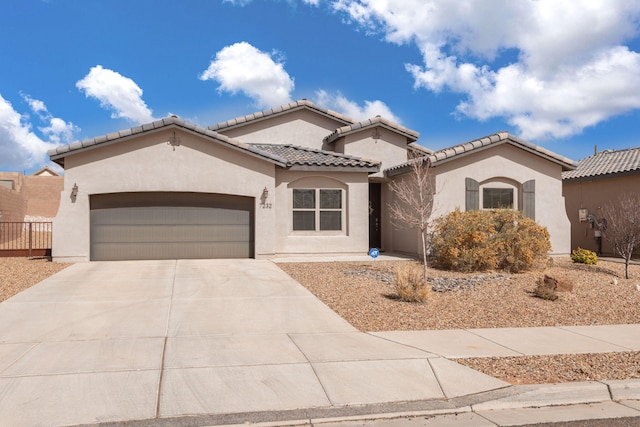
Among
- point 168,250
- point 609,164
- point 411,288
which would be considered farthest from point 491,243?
point 609,164

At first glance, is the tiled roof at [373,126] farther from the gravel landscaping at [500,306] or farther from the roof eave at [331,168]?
the gravel landscaping at [500,306]

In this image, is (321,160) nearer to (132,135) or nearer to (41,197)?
(132,135)

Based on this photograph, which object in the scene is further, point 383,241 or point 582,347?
point 383,241

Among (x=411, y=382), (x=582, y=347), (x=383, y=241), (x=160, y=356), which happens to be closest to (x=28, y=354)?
(x=160, y=356)

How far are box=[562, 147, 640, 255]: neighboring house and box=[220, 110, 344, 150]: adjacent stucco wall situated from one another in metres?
10.5

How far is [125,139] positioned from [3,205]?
14162mm

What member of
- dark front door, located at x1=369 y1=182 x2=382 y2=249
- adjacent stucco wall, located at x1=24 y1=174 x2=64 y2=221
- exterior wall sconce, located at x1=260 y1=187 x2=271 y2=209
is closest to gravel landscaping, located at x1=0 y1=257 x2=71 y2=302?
exterior wall sconce, located at x1=260 y1=187 x2=271 y2=209

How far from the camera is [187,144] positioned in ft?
54.5

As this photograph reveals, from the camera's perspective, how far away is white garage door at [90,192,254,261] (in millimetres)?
16500

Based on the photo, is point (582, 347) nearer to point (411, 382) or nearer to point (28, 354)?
point (411, 382)

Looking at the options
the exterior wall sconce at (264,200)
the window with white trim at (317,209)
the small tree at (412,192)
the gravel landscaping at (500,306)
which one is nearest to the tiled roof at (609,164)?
the gravel landscaping at (500,306)

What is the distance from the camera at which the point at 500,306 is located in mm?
10203

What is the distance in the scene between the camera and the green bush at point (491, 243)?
14297mm

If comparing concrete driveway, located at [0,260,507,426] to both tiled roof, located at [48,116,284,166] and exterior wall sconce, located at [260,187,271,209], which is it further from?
exterior wall sconce, located at [260,187,271,209]
